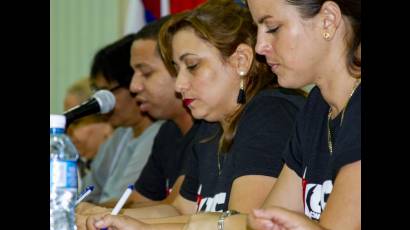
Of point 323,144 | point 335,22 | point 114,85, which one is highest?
point 335,22

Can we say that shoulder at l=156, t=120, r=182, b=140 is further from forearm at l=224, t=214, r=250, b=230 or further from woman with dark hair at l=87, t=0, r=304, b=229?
forearm at l=224, t=214, r=250, b=230

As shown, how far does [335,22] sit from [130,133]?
189 centimetres

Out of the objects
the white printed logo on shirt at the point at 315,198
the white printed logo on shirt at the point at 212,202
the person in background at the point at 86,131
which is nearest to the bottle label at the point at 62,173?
the white printed logo on shirt at the point at 315,198

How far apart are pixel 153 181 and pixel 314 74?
1285mm

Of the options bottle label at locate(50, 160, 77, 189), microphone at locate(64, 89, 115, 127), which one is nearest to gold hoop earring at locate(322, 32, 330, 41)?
bottle label at locate(50, 160, 77, 189)

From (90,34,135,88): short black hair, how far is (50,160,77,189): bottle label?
6.45ft

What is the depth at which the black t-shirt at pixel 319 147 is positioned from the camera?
1207 mm

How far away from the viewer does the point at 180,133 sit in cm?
258

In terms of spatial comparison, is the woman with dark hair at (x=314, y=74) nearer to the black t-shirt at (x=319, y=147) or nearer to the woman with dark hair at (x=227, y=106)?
the black t-shirt at (x=319, y=147)

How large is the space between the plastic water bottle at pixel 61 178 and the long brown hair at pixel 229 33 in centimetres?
80

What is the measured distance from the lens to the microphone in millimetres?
1857
